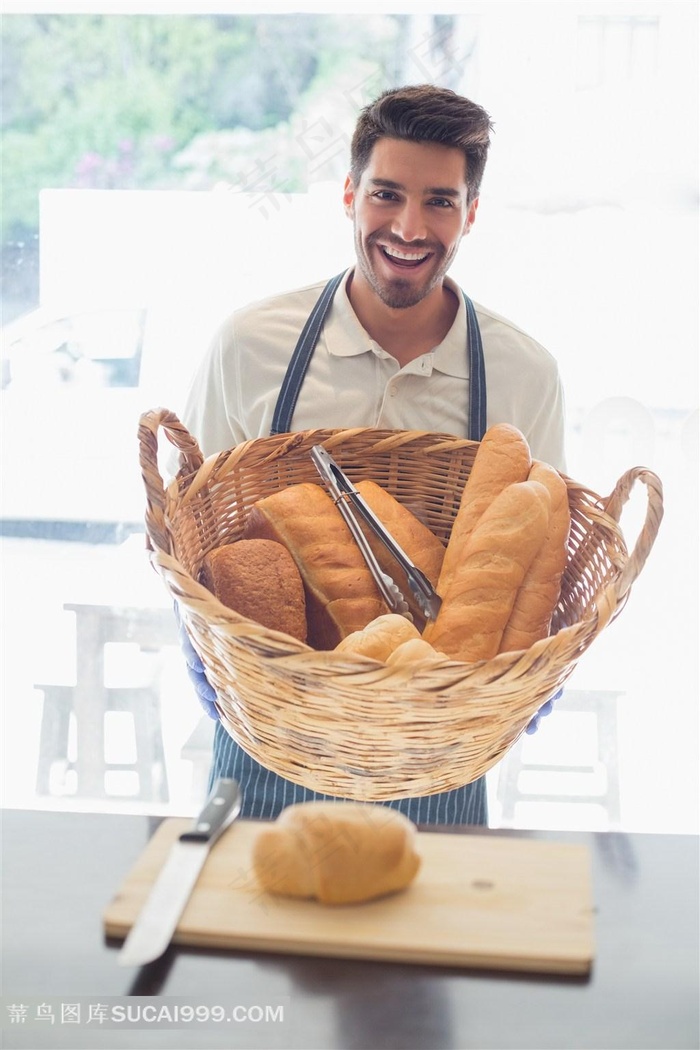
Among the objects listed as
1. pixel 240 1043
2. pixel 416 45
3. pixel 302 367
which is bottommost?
pixel 240 1043

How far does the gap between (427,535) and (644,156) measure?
1.15m

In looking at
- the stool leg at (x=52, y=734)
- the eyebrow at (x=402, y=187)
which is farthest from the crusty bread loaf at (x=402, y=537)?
the stool leg at (x=52, y=734)

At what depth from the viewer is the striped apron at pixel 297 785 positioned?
1144 millimetres

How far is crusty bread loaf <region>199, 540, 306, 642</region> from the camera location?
2.89 ft

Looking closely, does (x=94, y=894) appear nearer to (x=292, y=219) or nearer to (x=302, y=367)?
(x=302, y=367)

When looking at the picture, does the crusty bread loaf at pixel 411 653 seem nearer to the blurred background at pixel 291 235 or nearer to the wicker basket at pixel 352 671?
the wicker basket at pixel 352 671

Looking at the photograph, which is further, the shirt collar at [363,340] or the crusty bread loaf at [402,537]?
the shirt collar at [363,340]

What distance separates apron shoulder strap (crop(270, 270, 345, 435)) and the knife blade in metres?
0.45

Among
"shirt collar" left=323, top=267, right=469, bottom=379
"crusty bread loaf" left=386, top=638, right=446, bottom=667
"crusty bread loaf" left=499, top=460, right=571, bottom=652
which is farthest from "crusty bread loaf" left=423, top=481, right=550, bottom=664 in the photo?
"shirt collar" left=323, top=267, right=469, bottom=379

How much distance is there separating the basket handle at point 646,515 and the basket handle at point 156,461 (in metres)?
0.37

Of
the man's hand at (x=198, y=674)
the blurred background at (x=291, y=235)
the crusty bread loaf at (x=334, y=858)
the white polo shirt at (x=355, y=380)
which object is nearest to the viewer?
the crusty bread loaf at (x=334, y=858)

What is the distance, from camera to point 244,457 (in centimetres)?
102

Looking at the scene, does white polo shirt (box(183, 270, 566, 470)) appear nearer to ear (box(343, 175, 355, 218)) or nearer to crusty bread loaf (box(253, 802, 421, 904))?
ear (box(343, 175, 355, 218))

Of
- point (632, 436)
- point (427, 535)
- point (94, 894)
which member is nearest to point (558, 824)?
point (632, 436)
